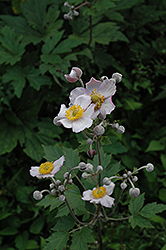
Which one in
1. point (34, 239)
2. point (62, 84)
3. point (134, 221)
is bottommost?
point (34, 239)

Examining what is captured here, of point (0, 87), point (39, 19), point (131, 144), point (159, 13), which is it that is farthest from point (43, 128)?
point (159, 13)

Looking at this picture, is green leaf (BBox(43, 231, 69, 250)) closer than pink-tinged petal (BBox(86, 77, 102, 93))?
No

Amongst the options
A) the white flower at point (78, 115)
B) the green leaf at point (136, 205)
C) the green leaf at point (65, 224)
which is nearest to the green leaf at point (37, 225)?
the green leaf at point (65, 224)

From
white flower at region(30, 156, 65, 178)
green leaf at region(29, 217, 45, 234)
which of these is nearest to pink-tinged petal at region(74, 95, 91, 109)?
white flower at region(30, 156, 65, 178)

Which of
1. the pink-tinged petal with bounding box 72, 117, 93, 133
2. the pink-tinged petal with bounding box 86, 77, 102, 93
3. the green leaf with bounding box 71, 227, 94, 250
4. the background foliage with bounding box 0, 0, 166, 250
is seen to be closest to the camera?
the pink-tinged petal with bounding box 72, 117, 93, 133

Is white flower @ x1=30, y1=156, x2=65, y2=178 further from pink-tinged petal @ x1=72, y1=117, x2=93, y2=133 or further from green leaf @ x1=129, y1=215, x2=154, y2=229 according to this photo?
green leaf @ x1=129, y1=215, x2=154, y2=229

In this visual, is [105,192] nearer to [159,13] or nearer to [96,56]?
[96,56]
